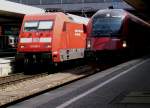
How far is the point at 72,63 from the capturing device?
26109 millimetres

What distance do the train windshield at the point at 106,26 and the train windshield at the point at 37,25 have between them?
3602 mm

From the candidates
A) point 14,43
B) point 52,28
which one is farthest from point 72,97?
point 14,43

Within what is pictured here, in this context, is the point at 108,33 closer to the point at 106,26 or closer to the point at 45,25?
the point at 106,26

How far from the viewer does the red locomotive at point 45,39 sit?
22.4m

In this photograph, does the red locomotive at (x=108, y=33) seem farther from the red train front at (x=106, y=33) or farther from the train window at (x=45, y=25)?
the train window at (x=45, y=25)

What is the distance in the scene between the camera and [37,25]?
76.4 feet

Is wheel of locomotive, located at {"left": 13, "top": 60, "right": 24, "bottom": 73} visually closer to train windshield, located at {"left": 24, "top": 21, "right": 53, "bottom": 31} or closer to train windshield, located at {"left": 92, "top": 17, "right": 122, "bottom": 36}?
train windshield, located at {"left": 24, "top": 21, "right": 53, "bottom": 31}

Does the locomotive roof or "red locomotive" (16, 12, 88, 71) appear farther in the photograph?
the locomotive roof

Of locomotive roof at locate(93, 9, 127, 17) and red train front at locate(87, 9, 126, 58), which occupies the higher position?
locomotive roof at locate(93, 9, 127, 17)

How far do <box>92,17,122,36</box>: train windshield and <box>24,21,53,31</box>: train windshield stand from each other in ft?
11.8

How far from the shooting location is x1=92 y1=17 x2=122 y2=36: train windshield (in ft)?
83.0

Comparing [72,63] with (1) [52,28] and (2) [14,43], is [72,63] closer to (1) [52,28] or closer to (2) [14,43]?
(1) [52,28]

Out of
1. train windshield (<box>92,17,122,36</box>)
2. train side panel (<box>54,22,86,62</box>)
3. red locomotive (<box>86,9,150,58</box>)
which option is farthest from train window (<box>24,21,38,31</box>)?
train windshield (<box>92,17,122,36</box>)

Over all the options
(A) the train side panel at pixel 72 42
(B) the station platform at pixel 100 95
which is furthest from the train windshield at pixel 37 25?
(B) the station platform at pixel 100 95
